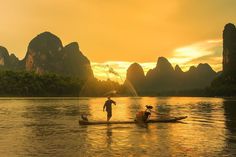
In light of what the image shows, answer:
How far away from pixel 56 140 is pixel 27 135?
157 inches

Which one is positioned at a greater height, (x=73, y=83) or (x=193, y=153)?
(x=73, y=83)

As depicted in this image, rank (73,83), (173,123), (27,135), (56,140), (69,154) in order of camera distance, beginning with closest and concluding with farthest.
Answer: (69,154)
(56,140)
(27,135)
(173,123)
(73,83)

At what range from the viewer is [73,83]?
173 meters

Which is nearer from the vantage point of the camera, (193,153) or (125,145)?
(193,153)

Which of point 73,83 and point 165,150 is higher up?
point 73,83

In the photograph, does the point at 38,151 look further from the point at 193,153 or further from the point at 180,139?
the point at 180,139

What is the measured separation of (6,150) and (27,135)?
22.0ft

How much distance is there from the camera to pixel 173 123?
118ft

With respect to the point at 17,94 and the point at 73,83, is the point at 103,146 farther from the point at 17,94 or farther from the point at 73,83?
the point at 73,83

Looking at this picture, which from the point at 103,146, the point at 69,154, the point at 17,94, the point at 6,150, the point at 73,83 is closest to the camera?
the point at 69,154

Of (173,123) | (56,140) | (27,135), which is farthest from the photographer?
(173,123)

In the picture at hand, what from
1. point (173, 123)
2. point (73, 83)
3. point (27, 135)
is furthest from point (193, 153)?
point (73, 83)

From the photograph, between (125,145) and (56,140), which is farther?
(56,140)

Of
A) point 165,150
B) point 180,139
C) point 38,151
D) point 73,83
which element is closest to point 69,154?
point 38,151
